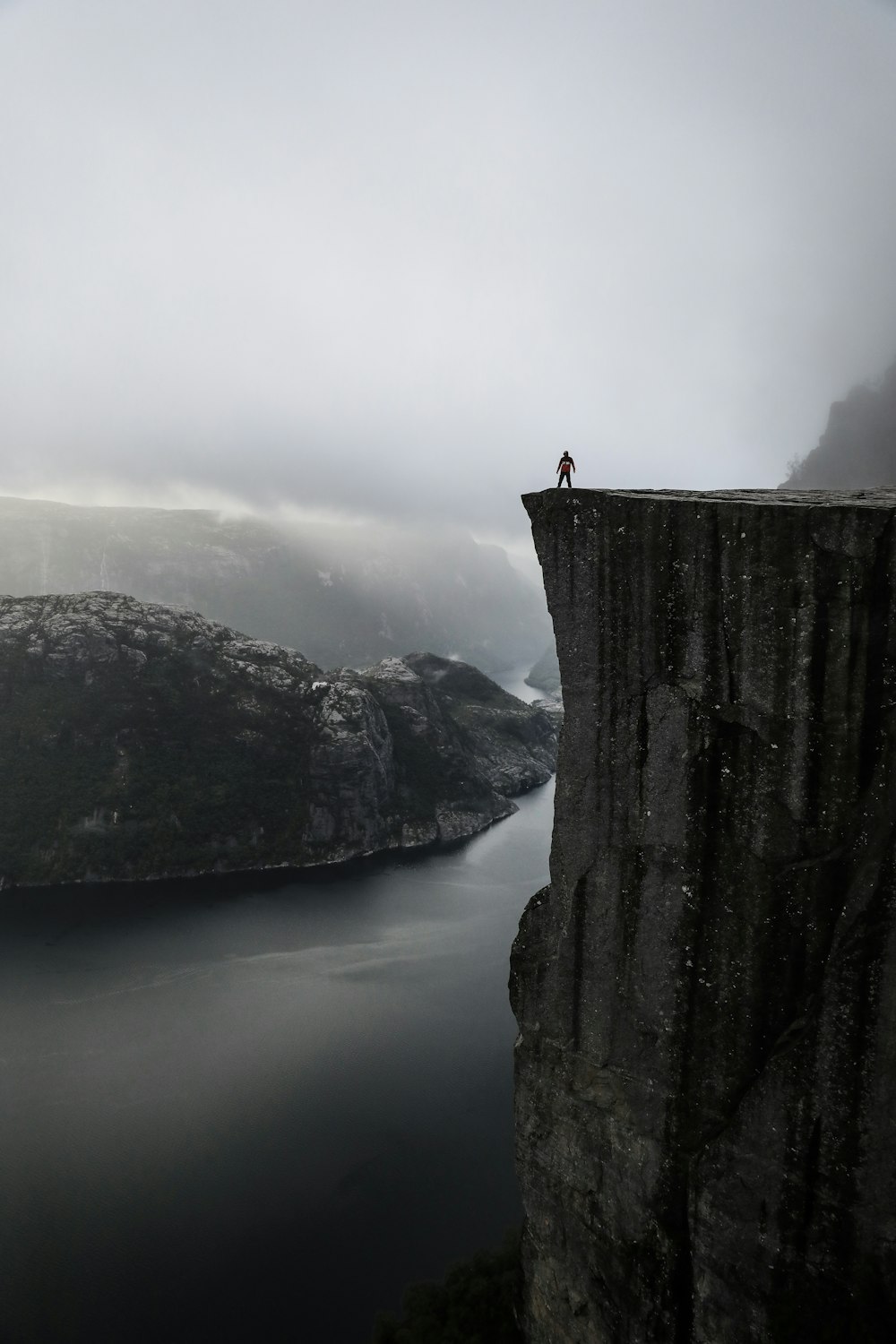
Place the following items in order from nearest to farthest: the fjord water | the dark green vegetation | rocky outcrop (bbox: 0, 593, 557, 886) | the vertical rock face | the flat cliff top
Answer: the vertical rock face, the flat cliff top, the dark green vegetation, the fjord water, rocky outcrop (bbox: 0, 593, 557, 886)

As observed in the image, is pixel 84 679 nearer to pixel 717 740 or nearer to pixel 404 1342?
pixel 404 1342

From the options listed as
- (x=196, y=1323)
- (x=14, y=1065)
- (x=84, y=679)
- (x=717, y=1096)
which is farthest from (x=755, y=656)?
(x=84, y=679)

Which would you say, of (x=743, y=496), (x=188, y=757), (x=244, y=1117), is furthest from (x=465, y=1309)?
(x=188, y=757)

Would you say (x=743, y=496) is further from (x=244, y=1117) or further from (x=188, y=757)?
(x=188, y=757)

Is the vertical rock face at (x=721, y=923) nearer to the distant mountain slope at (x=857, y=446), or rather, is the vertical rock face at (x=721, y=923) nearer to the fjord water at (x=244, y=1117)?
the fjord water at (x=244, y=1117)

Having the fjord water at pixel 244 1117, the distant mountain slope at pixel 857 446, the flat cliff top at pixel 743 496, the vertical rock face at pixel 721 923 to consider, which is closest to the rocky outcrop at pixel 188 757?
the fjord water at pixel 244 1117

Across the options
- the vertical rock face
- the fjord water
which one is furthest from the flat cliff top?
the fjord water

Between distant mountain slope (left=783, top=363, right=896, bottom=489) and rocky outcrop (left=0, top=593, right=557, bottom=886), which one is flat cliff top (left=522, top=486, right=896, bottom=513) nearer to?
distant mountain slope (left=783, top=363, right=896, bottom=489)

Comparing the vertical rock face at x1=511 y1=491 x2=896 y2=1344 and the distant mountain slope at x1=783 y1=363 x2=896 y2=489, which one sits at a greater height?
the distant mountain slope at x1=783 y1=363 x2=896 y2=489
